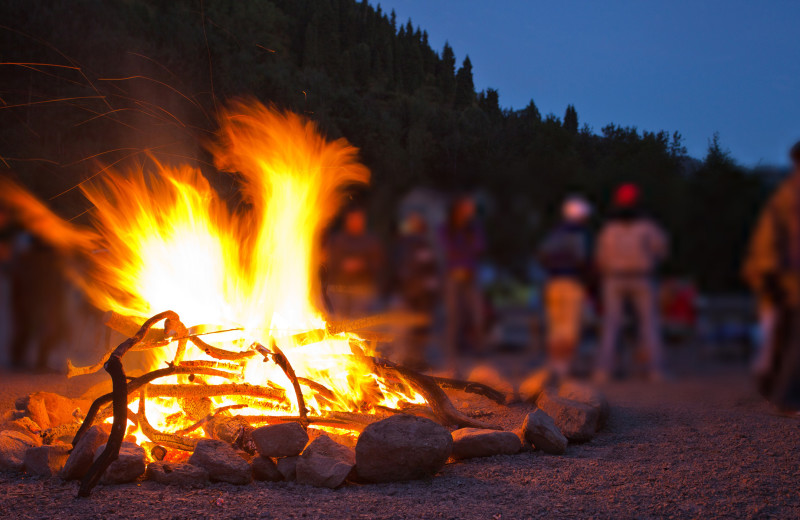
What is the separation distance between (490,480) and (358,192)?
510cm

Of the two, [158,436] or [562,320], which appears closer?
[562,320]

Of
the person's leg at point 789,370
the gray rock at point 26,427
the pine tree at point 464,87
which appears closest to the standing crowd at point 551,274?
the person's leg at point 789,370

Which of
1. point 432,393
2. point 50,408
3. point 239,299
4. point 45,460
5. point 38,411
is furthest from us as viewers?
point 50,408

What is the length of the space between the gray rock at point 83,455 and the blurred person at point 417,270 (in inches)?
212

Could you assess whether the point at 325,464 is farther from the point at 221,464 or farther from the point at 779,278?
the point at 779,278

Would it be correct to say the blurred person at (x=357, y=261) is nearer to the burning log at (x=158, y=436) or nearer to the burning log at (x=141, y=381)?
the burning log at (x=141, y=381)

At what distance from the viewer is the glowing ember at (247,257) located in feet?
5.69

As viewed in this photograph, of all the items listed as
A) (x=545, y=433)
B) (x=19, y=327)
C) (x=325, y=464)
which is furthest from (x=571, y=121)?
(x=545, y=433)

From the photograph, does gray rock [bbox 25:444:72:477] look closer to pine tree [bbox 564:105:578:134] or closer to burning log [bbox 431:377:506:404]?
burning log [bbox 431:377:506:404]

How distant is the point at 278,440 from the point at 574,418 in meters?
2.95

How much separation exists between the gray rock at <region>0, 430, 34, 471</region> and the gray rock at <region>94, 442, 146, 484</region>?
102cm

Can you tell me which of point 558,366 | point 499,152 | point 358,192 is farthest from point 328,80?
point 558,366

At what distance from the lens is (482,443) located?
6277 millimetres

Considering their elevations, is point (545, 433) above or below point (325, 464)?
above
